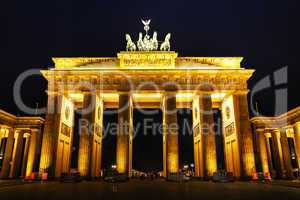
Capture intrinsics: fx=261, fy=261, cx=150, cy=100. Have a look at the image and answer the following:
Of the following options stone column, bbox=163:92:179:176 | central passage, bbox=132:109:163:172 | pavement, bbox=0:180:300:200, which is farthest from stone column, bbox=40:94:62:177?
central passage, bbox=132:109:163:172

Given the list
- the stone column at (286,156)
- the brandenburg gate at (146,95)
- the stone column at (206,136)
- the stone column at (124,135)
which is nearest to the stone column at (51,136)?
the brandenburg gate at (146,95)

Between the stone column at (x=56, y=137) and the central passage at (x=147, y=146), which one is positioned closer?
the stone column at (x=56, y=137)

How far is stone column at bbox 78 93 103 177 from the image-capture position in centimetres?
3372

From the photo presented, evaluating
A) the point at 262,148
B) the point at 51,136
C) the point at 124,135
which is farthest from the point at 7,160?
the point at 262,148

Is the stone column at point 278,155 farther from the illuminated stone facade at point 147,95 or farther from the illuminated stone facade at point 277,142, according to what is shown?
the illuminated stone facade at point 147,95

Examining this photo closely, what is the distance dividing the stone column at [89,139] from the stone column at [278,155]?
2779 cm

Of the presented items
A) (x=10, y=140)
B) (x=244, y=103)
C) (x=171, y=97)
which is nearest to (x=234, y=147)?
(x=244, y=103)

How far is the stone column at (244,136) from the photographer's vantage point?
110 ft

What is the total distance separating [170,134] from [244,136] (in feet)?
32.3

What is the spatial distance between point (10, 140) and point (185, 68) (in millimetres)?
28805

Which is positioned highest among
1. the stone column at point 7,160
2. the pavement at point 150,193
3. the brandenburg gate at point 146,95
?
the brandenburg gate at point 146,95

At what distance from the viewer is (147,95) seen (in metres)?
39.4

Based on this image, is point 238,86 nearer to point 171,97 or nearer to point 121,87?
point 171,97

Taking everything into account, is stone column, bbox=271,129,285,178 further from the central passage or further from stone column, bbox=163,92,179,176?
the central passage
